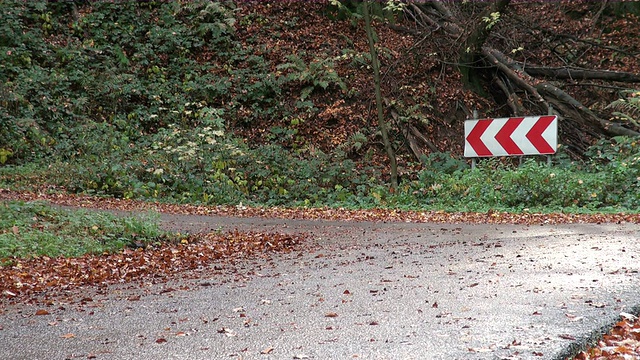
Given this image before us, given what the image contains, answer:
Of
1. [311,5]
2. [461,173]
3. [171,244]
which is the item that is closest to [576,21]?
[311,5]

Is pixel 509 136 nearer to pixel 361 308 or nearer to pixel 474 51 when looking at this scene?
pixel 474 51

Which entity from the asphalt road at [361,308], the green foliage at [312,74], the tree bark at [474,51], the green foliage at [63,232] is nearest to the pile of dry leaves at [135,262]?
the green foliage at [63,232]

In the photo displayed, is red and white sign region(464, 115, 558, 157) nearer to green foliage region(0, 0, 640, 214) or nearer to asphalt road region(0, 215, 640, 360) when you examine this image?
green foliage region(0, 0, 640, 214)

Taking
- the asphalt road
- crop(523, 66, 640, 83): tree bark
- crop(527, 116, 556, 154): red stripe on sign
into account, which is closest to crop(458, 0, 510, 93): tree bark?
crop(523, 66, 640, 83): tree bark

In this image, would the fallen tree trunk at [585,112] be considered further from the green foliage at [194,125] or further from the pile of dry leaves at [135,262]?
the pile of dry leaves at [135,262]

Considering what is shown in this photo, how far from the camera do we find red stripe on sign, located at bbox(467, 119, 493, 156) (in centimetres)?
1698

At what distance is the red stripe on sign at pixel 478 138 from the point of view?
669 inches

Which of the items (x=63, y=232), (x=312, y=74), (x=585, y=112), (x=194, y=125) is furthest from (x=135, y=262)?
(x=585, y=112)

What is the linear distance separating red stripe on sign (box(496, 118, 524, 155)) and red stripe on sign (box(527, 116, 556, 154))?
383 mm

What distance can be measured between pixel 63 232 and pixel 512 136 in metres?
11.1

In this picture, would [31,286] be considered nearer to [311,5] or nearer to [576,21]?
[311,5]

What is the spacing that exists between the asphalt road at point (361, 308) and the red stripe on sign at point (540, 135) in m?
7.70

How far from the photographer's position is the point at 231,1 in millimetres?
24109

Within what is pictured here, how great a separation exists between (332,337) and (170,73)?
727 inches
